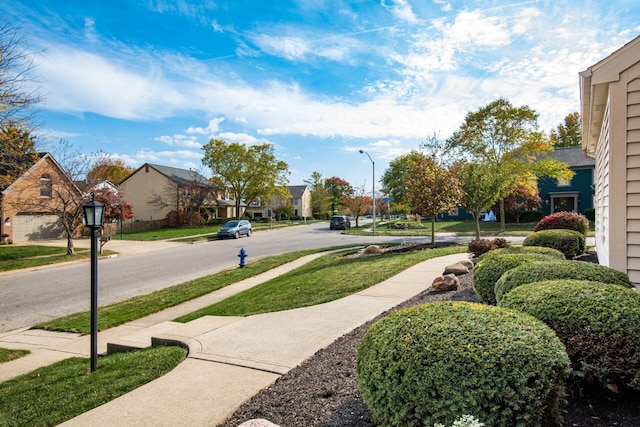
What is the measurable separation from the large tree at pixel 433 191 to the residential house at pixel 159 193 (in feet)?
116

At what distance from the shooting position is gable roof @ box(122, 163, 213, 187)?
45516mm

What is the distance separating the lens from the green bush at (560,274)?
13.0ft

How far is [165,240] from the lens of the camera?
2961 centimetres

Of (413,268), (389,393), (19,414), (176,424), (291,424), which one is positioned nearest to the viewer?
(389,393)

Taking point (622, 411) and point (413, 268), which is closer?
point (622, 411)

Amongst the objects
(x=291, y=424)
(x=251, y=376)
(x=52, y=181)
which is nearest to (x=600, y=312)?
(x=291, y=424)

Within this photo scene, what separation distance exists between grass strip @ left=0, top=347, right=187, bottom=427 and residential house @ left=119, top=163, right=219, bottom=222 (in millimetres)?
41110

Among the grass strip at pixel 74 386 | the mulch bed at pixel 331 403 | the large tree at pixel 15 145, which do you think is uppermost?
the large tree at pixel 15 145

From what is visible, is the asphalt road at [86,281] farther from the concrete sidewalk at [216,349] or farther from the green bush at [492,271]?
the green bush at [492,271]

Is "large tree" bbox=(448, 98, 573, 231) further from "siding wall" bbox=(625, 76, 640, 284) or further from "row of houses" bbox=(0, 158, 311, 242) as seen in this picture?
"row of houses" bbox=(0, 158, 311, 242)

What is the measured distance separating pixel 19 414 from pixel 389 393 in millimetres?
4008

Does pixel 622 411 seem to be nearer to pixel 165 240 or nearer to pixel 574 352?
pixel 574 352

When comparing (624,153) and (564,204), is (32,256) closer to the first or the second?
(624,153)

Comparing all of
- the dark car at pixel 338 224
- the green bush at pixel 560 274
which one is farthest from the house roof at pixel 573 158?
the green bush at pixel 560 274
